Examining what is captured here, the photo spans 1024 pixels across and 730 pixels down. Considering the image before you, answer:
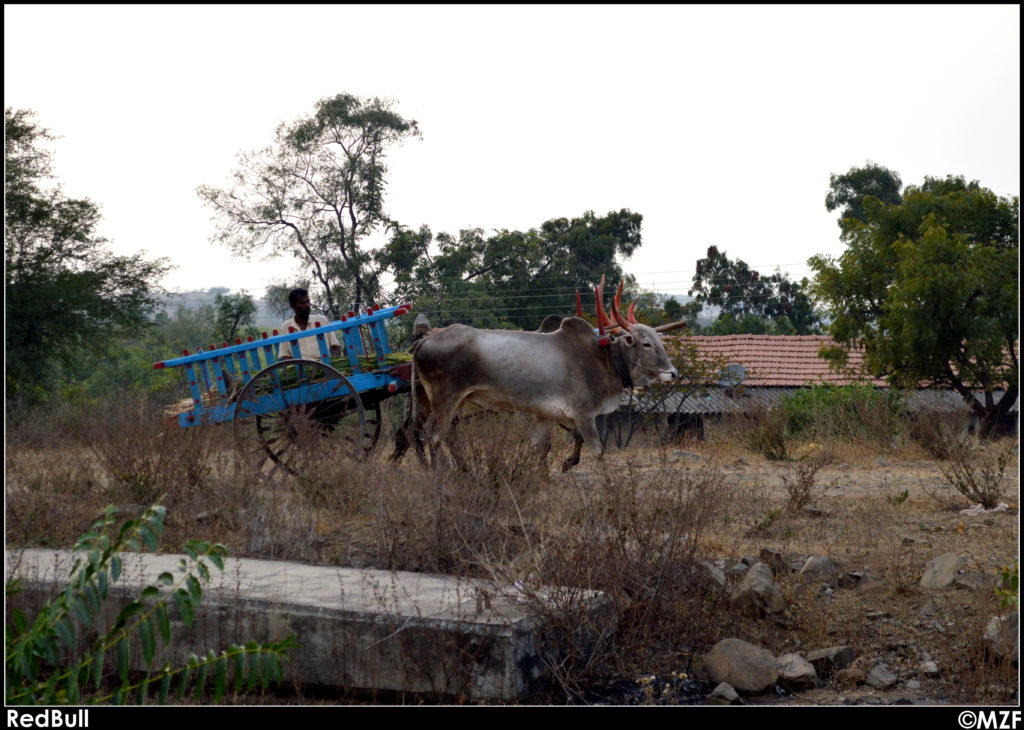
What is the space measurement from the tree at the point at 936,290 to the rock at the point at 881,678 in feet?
52.5

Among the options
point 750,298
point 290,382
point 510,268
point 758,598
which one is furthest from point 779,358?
point 758,598

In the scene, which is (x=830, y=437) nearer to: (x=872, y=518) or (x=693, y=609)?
(x=872, y=518)

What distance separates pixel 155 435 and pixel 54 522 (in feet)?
3.55

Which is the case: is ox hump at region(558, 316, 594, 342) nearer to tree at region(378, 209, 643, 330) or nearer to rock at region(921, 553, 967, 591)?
rock at region(921, 553, 967, 591)

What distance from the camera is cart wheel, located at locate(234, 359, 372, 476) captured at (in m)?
8.56

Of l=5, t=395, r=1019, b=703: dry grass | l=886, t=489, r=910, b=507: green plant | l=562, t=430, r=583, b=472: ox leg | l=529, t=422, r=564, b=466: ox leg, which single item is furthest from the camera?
l=562, t=430, r=583, b=472: ox leg

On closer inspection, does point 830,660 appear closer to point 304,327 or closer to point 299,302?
point 304,327

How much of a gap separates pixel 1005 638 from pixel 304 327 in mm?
6224

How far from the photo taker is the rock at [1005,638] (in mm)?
4746

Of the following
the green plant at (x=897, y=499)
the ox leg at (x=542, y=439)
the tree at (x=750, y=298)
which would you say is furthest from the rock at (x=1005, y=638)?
the tree at (x=750, y=298)

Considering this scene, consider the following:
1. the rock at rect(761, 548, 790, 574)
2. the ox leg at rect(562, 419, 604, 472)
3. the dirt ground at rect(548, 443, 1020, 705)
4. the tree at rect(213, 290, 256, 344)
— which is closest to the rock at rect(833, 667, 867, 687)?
the dirt ground at rect(548, 443, 1020, 705)

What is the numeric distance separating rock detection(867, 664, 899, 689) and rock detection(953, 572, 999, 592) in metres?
1.05
